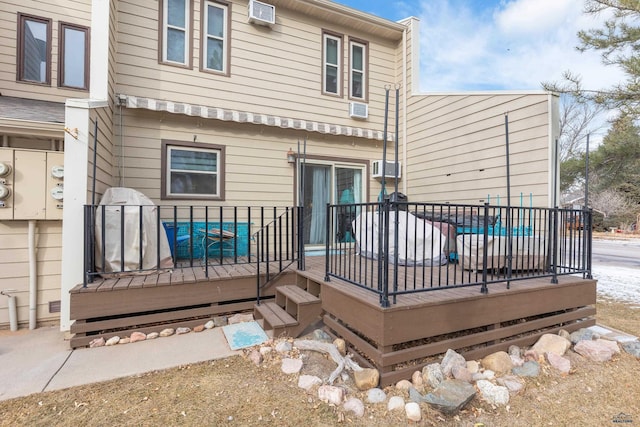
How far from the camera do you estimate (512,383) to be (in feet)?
8.30

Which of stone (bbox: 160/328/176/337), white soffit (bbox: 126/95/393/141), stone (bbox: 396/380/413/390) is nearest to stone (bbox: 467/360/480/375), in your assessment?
stone (bbox: 396/380/413/390)

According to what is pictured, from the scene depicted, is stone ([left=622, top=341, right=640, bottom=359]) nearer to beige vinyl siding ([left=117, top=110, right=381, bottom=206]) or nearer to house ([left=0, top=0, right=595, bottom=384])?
house ([left=0, top=0, right=595, bottom=384])

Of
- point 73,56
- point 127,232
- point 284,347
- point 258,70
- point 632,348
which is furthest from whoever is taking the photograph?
point 258,70

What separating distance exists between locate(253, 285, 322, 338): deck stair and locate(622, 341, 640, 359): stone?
298 centimetres

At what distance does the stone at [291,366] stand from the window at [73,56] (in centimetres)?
528

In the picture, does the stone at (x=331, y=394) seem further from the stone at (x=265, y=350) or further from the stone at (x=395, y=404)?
the stone at (x=265, y=350)

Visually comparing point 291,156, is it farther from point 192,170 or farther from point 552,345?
point 552,345

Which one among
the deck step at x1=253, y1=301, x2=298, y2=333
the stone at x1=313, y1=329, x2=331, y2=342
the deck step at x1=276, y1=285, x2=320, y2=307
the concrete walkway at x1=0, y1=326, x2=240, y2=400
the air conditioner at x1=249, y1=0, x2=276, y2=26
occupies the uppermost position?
the air conditioner at x1=249, y1=0, x2=276, y2=26

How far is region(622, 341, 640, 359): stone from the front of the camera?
3.04 m

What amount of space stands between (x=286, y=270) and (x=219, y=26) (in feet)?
14.0

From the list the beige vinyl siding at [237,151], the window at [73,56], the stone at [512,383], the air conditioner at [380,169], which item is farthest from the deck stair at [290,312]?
the window at [73,56]

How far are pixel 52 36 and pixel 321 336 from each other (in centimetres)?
594

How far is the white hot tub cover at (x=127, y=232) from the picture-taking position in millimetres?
3473

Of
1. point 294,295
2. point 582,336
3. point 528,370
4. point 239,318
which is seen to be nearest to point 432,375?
point 528,370
